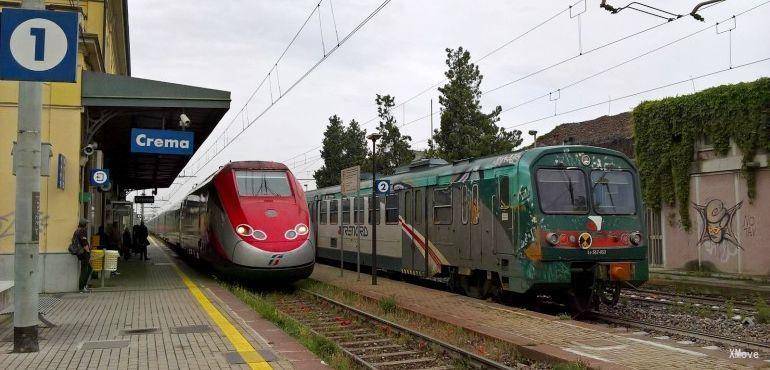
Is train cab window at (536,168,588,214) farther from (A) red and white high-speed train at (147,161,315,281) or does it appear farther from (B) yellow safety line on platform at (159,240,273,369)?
(A) red and white high-speed train at (147,161,315,281)

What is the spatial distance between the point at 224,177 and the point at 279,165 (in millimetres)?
1335

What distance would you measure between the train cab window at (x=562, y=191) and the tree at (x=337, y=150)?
142 ft

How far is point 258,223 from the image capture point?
1388 centimetres

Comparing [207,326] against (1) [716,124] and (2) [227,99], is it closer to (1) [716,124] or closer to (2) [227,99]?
(2) [227,99]

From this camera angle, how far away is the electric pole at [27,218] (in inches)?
272

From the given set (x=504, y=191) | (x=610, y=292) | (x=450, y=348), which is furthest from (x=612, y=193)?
(x=450, y=348)

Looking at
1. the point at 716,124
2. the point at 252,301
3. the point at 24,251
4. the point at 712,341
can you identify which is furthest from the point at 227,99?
the point at 716,124

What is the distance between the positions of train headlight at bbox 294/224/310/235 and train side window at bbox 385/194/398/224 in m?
3.19

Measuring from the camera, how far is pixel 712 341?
8508 millimetres

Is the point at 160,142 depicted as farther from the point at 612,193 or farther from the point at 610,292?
the point at 610,292

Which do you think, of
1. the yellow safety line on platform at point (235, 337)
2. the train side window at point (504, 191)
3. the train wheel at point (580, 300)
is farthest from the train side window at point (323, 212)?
the train wheel at point (580, 300)

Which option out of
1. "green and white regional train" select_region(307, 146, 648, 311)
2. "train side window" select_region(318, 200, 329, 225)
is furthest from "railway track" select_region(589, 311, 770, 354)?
"train side window" select_region(318, 200, 329, 225)

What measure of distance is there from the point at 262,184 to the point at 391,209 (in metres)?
3.78

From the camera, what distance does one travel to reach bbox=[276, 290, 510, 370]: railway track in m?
7.59
